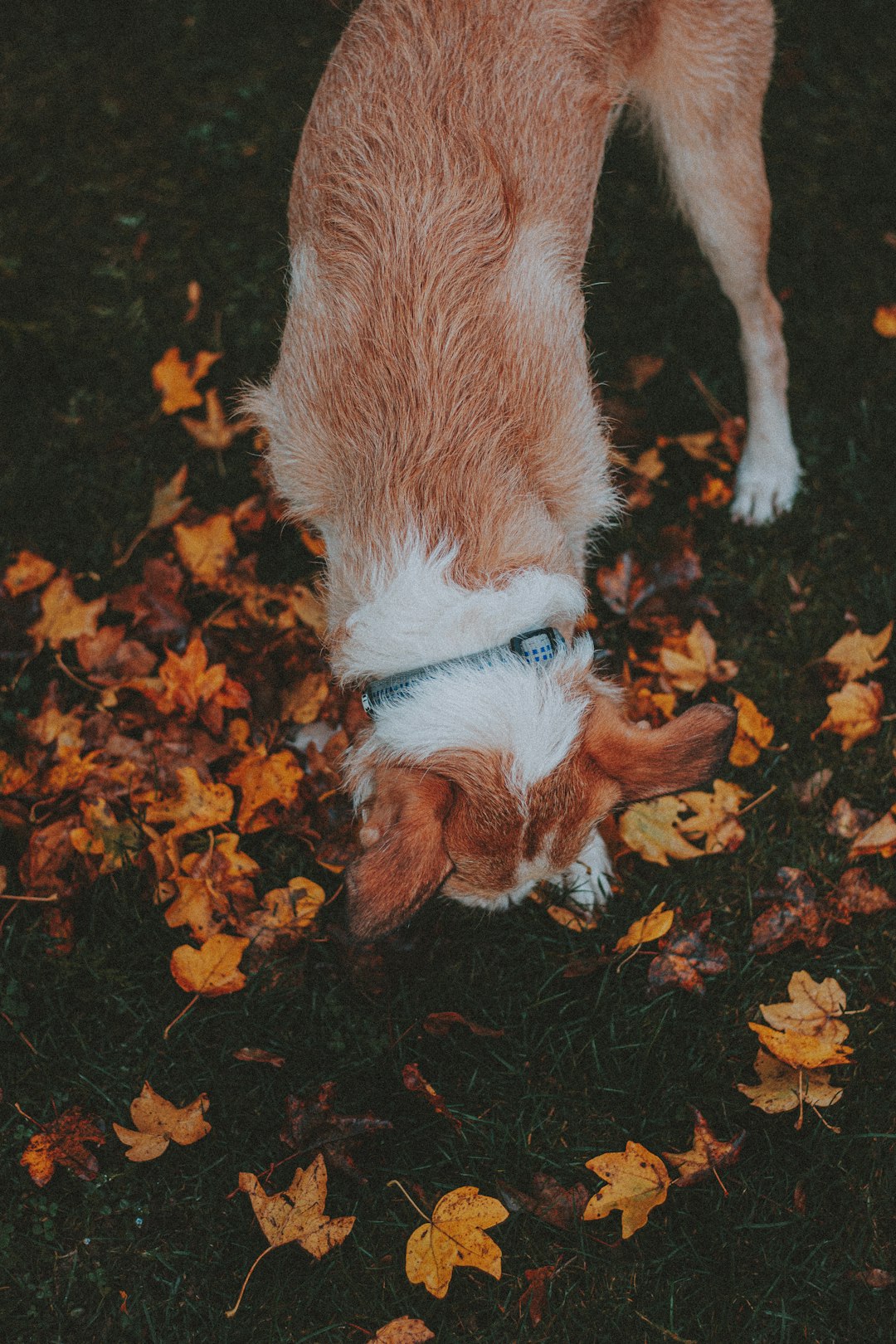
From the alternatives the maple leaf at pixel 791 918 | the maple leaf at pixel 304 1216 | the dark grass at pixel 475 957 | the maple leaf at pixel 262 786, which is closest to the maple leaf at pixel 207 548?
the dark grass at pixel 475 957

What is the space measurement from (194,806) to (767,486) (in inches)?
87.5

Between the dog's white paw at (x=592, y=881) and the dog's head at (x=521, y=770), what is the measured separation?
25.6 inches

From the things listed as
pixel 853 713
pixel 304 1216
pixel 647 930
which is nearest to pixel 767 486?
pixel 853 713

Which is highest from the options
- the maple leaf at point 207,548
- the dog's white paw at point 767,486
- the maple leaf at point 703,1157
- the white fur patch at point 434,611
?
the white fur patch at point 434,611


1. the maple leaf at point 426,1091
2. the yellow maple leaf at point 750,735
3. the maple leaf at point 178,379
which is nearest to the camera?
the maple leaf at point 426,1091

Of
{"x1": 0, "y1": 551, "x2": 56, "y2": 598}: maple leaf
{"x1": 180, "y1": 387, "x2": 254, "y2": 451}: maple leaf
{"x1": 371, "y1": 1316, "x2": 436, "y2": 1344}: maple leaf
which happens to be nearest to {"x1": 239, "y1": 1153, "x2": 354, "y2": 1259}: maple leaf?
{"x1": 371, "y1": 1316, "x2": 436, "y2": 1344}: maple leaf

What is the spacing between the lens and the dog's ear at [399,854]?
1.95m

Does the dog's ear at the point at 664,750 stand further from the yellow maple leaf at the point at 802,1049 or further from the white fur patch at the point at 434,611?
the yellow maple leaf at the point at 802,1049

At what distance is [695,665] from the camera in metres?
3.22

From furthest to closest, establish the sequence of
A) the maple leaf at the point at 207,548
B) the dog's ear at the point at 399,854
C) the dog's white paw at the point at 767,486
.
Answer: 1. the dog's white paw at the point at 767,486
2. the maple leaf at the point at 207,548
3. the dog's ear at the point at 399,854

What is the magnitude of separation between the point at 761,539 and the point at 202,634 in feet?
6.38

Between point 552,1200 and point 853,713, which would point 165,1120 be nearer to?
point 552,1200

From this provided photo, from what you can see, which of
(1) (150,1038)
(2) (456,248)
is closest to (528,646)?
(2) (456,248)

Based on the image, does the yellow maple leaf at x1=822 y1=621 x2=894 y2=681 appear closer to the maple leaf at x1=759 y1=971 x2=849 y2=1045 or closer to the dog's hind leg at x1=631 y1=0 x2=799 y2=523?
the dog's hind leg at x1=631 y1=0 x2=799 y2=523
